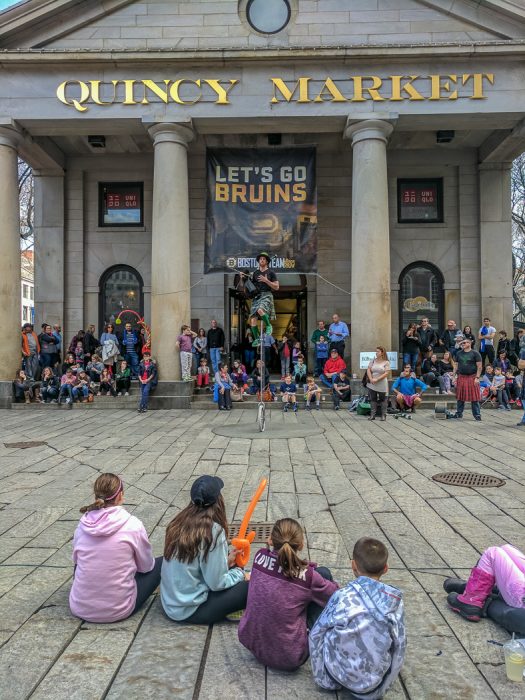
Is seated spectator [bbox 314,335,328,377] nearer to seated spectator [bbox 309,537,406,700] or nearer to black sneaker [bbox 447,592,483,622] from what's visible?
black sneaker [bbox 447,592,483,622]

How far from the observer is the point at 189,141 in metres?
17.3

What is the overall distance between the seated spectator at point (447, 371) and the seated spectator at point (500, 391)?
1323 millimetres

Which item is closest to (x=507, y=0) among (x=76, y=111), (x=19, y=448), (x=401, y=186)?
(x=401, y=186)

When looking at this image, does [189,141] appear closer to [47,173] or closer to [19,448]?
[47,173]

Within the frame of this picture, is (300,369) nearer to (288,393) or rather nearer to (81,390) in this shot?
(288,393)

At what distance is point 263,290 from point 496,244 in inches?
522

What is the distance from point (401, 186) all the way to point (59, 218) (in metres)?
12.5

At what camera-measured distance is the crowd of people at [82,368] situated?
1620cm

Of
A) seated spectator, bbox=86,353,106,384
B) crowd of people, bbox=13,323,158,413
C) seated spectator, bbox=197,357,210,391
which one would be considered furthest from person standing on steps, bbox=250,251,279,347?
seated spectator, bbox=86,353,106,384

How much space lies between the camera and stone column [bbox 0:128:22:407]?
1683cm

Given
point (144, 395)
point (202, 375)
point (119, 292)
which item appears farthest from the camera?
point (119, 292)

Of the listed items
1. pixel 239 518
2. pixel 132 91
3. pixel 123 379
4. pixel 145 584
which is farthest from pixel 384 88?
pixel 145 584

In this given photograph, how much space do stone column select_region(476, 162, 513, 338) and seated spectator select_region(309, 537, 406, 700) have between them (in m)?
19.2

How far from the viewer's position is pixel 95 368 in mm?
17328
